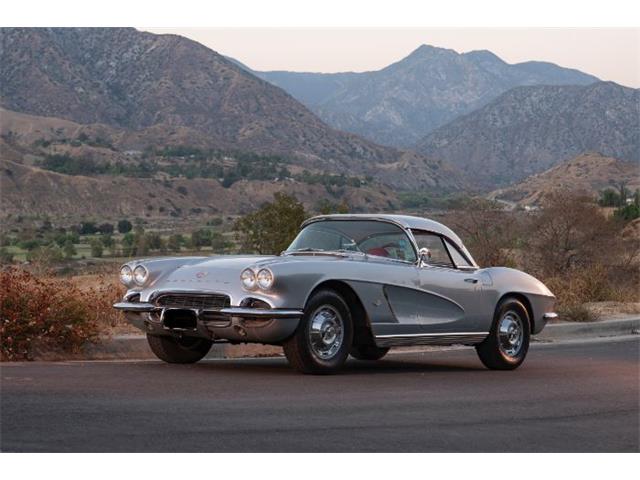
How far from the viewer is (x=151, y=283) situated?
42.1 feet

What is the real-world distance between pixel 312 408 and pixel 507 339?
4.73 m

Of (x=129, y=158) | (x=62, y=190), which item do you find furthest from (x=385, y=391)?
(x=129, y=158)

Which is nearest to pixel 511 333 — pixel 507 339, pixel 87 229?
pixel 507 339

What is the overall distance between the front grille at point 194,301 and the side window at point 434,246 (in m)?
2.66

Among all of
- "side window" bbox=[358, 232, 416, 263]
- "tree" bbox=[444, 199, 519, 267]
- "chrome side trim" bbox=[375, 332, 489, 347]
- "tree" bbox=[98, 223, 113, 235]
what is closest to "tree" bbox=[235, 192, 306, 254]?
"tree" bbox=[444, 199, 519, 267]

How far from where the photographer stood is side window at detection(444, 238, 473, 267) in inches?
558

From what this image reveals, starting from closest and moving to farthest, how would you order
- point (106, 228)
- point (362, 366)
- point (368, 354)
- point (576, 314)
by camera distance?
point (362, 366), point (368, 354), point (576, 314), point (106, 228)

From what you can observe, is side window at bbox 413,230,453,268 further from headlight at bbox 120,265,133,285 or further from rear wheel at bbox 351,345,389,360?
headlight at bbox 120,265,133,285

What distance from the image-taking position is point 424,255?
13383mm

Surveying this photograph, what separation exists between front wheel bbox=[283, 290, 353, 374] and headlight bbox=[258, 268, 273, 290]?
0.45 meters

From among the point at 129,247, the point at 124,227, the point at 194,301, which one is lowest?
Result: the point at 129,247

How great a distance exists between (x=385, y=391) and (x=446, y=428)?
2228mm

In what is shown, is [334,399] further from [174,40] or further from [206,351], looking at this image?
[174,40]

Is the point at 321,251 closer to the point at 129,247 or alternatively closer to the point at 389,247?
the point at 389,247
